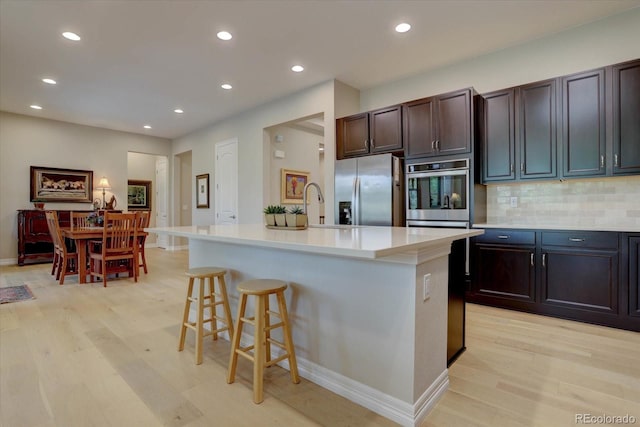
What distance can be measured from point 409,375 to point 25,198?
308 inches

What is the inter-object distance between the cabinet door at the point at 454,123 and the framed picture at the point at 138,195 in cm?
839

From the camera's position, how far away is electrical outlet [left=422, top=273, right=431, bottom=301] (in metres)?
1.66

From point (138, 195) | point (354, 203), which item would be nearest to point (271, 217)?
point (354, 203)

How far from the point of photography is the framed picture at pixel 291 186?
19.9ft

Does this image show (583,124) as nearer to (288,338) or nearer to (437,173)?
(437,173)

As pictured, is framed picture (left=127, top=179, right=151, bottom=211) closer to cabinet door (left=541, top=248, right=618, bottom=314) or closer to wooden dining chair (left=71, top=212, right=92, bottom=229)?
wooden dining chair (left=71, top=212, right=92, bottom=229)

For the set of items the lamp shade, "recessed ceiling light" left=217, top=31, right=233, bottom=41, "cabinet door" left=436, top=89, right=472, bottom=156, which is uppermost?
"recessed ceiling light" left=217, top=31, right=233, bottom=41

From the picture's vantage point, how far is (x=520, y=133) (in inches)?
135

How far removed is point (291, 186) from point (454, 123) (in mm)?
3305

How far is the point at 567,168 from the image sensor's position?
3.18 meters

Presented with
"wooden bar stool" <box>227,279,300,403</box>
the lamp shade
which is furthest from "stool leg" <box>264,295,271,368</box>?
the lamp shade

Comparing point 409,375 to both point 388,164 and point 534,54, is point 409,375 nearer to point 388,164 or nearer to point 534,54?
point 388,164

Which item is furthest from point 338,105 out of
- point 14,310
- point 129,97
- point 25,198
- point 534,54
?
point 25,198

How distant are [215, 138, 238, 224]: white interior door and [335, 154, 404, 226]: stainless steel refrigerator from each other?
2.59 metres
